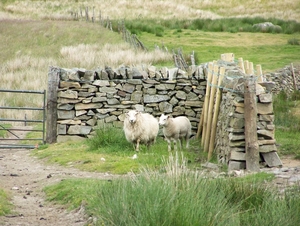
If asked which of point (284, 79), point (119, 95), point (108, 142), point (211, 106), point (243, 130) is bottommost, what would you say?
point (108, 142)

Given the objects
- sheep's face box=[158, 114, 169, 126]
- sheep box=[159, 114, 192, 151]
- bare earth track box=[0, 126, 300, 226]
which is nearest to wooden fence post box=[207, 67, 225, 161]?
sheep box=[159, 114, 192, 151]

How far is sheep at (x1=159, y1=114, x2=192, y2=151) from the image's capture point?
12.9m

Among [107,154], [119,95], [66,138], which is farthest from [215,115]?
[66,138]

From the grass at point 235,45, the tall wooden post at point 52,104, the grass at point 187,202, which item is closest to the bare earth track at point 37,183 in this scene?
the grass at point 187,202

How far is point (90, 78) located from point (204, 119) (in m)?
2.98

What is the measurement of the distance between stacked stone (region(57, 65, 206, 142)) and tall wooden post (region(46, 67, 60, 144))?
111 mm

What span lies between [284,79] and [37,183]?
14.3 metres

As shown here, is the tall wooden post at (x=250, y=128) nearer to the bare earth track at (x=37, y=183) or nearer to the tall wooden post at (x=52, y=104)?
the bare earth track at (x=37, y=183)

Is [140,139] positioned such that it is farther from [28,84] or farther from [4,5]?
[4,5]

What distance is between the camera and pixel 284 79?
22422mm

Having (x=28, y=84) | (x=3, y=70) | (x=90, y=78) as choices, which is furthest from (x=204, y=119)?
(x=3, y=70)

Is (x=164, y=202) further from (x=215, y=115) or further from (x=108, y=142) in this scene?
(x=108, y=142)

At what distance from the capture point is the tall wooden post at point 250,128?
Answer: 33.9 ft

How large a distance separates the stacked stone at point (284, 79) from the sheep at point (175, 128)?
8.32 m
